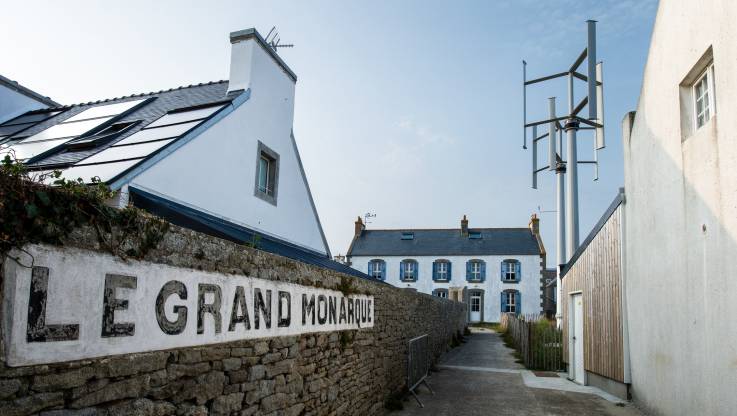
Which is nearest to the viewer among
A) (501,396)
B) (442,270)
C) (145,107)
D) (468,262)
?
(501,396)

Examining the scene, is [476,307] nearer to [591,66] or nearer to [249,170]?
[591,66]

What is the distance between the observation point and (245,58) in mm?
11320

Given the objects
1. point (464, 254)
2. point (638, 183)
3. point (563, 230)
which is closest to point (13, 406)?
point (638, 183)

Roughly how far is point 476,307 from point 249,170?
110ft

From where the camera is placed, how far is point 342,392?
688 cm

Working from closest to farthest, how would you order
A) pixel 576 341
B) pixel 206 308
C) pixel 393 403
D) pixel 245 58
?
pixel 206 308, pixel 393 403, pixel 245 58, pixel 576 341

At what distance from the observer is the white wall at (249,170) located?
8.61 metres

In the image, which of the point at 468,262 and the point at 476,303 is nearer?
the point at 476,303

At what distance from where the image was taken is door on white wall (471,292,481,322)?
134ft

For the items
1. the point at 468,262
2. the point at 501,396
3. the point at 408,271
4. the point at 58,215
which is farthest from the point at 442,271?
the point at 58,215

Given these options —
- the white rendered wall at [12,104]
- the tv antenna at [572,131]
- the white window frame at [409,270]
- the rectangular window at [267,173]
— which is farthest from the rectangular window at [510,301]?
the white rendered wall at [12,104]

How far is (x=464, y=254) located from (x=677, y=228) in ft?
116

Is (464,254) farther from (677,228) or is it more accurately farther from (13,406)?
(13,406)

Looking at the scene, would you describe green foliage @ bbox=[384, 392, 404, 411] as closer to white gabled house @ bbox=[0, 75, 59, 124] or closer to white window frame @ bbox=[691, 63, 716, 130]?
white window frame @ bbox=[691, 63, 716, 130]
